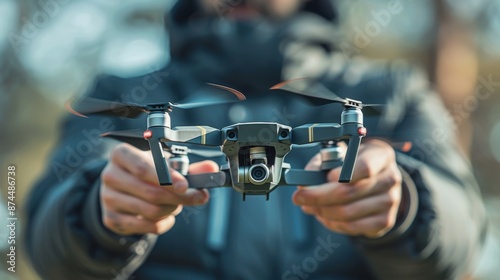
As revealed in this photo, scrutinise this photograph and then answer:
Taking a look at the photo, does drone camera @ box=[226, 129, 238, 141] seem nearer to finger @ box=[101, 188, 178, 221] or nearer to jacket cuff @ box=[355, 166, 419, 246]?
finger @ box=[101, 188, 178, 221]

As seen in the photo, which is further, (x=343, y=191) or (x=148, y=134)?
(x=343, y=191)

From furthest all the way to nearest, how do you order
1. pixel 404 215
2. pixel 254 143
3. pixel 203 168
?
1. pixel 404 215
2. pixel 203 168
3. pixel 254 143

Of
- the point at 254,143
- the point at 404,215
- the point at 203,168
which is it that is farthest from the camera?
the point at 404,215

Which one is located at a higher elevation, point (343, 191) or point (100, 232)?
point (343, 191)

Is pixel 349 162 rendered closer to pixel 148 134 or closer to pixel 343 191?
pixel 343 191

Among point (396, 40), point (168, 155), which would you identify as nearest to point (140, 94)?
point (168, 155)

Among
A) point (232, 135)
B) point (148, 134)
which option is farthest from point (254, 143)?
point (148, 134)
